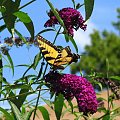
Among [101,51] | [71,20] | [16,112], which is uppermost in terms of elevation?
[101,51]

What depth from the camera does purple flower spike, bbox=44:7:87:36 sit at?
7.61 feet

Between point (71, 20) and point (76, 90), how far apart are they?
37 centimetres

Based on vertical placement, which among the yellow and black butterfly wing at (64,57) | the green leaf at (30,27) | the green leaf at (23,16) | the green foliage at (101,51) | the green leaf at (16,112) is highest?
the green foliage at (101,51)

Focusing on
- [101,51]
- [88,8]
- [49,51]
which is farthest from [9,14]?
[101,51]

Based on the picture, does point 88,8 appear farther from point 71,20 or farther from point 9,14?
point 9,14

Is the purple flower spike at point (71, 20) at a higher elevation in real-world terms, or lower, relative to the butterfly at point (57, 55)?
higher

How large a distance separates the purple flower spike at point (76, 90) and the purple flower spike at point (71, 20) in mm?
236

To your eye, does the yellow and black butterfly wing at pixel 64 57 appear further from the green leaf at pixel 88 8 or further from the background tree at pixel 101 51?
the background tree at pixel 101 51

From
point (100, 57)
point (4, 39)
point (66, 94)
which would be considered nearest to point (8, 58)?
point (4, 39)

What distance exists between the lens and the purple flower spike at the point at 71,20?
2.32 metres

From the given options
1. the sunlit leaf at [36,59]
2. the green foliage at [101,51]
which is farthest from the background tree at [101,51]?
the sunlit leaf at [36,59]

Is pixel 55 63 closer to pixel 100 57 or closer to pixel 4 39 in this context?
pixel 4 39

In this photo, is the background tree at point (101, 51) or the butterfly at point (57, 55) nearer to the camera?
the butterfly at point (57, 55)

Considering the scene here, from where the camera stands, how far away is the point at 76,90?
7.21ft
